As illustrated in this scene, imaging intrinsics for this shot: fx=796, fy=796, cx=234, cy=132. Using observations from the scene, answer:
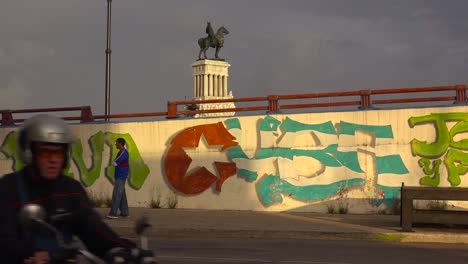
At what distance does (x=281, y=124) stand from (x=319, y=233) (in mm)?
5944

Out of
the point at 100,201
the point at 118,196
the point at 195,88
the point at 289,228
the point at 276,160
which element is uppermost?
the point at 195,88

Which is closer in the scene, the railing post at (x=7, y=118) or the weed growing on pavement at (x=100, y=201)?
the weed growing on pavement at (x=100, y=201)

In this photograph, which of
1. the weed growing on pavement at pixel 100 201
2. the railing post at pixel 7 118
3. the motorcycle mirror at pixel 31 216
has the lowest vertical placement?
the weed growing on pavement at pixel 100 201

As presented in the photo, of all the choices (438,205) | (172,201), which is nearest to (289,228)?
(438,205)

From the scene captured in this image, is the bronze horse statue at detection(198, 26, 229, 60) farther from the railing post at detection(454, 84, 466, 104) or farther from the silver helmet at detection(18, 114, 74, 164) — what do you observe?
the silver helmet at detection(18, 114, 74, 164)

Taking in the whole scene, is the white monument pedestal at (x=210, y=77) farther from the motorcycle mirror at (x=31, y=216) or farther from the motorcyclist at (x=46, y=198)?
A: the motorcycle mirror at (x=31, y=216)

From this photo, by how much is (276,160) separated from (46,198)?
17.6 meters

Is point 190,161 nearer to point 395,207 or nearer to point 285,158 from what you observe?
point 285,158

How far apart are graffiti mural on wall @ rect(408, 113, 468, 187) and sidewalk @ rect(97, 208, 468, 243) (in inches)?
60.0

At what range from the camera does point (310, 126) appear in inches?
835

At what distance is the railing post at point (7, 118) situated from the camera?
25.7 m

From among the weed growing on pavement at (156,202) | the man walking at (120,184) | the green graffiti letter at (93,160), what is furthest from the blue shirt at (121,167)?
the green graffiti letter at (93,160)

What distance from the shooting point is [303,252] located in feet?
44.8

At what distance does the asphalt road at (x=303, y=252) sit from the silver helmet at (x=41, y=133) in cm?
850
